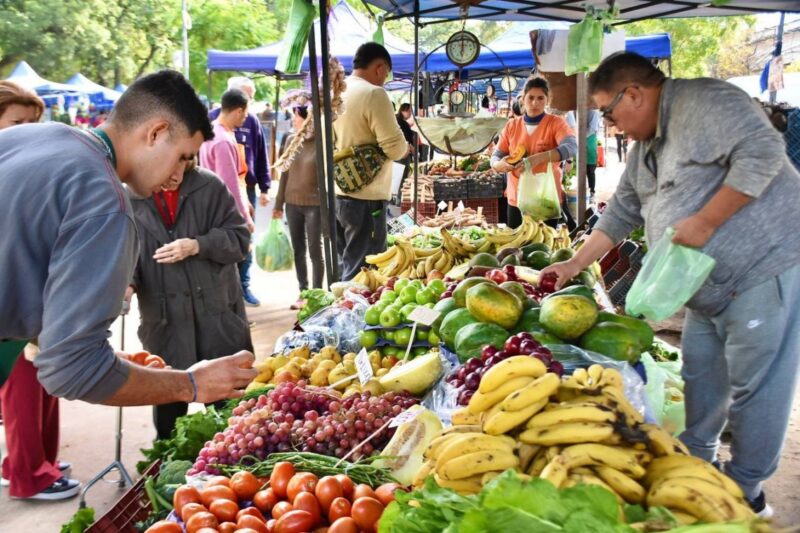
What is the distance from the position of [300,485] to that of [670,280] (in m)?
1.80

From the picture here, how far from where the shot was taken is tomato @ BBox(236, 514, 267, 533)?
1908mm

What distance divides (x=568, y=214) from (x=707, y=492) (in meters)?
7.38

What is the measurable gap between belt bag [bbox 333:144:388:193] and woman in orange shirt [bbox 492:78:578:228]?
1.77 metres

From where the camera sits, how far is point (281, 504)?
201 cm

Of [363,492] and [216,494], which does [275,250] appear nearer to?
[216,494]

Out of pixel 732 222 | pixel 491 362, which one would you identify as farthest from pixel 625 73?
pixel 491 362

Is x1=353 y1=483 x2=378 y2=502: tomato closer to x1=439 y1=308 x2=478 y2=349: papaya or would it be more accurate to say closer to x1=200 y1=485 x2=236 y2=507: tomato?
x1=200 y1=485 x2=236 y2=507: tomato

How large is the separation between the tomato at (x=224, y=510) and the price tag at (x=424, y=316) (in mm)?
1395

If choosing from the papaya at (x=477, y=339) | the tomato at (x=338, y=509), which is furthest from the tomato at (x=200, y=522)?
the papaya at (x=477, y=339)

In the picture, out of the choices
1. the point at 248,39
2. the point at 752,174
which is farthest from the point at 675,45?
the point at 752,174

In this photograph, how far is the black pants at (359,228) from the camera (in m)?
5.77

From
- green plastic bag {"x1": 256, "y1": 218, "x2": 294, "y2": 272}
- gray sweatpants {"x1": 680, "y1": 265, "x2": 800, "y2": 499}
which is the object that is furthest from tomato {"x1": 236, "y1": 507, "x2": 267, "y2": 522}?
green plastic bag {"x1": 256, "y1": 218, "x2": 294, "y2": 272}

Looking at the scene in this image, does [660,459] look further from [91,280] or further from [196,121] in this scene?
[196,121]

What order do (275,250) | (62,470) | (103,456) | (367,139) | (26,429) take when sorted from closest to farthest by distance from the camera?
(26,429) < (62,470) < (103,456) < (367,139) < (275,250)
